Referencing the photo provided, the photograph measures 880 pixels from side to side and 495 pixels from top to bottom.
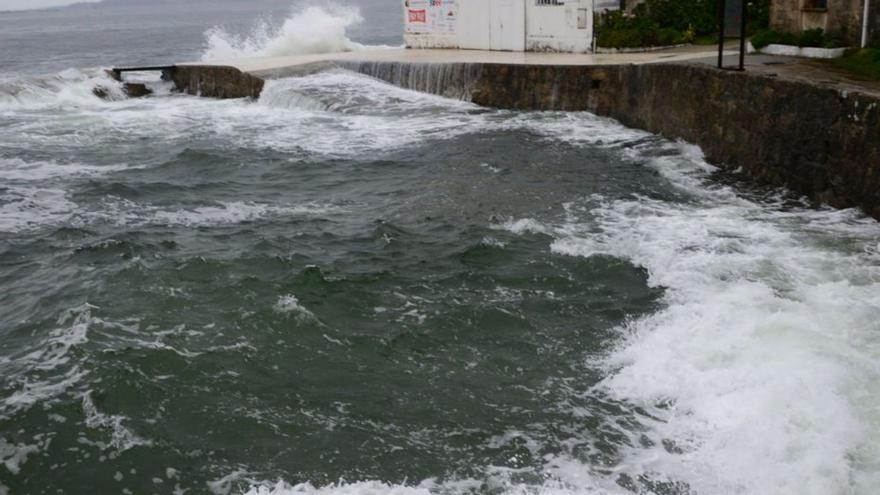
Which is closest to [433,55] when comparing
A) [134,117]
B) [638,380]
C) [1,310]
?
[134,117]

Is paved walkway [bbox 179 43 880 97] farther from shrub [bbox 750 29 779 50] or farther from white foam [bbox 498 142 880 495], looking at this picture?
white foam [bbox 498 142 880 495]

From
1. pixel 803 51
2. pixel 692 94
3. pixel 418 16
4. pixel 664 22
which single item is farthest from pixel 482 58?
pixel 803 51

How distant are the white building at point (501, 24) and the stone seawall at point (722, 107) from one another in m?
2.92

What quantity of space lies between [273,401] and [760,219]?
23.6 feet

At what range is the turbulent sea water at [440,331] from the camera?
6277 millimetres

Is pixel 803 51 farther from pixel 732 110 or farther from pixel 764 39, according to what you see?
pixel 732 110

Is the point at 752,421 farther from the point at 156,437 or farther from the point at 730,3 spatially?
the point at 730,3

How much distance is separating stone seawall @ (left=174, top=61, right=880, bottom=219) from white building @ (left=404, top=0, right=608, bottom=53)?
2916 millimetres

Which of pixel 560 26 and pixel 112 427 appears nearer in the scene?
pixel 112 427

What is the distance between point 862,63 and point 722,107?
2.37m

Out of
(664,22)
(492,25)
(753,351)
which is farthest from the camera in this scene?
(492,25)

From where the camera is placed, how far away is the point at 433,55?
24.9 m

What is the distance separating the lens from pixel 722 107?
14.7 meters

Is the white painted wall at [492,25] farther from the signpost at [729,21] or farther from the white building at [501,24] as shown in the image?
the signpost at [729,21]
